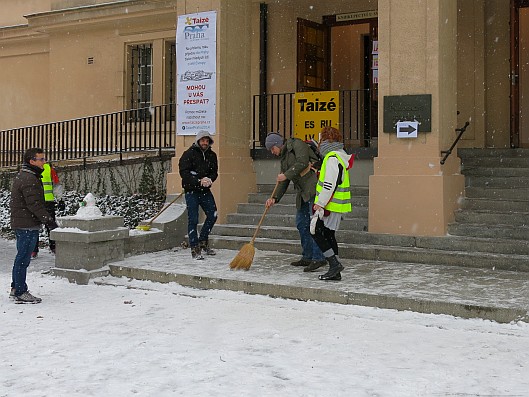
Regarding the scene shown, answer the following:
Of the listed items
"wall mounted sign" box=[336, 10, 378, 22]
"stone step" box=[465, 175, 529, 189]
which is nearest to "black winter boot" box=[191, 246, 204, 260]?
"stone step" box=[465, 175, 529, 189]

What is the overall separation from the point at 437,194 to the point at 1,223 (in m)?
9.15

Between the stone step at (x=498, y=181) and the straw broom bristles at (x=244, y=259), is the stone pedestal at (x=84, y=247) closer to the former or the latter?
the straw broom bristles at (x=244, y=259)

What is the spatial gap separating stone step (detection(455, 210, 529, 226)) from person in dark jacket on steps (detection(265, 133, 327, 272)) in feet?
7.65

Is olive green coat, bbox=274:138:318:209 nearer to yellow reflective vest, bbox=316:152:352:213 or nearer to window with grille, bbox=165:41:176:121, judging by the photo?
yellow reflective vest, bbox=316:152:352:213

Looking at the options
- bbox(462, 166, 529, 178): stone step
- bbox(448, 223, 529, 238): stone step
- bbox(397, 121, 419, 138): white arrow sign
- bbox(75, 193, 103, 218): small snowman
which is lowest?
bbox(448, 223, 529, 238): stone step

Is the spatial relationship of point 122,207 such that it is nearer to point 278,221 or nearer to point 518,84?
point 278,221

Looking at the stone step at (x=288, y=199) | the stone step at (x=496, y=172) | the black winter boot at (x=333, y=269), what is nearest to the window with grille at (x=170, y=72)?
the stone step at (x=288, y=199)

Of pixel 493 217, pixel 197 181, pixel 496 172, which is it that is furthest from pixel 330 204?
pixel 496 172

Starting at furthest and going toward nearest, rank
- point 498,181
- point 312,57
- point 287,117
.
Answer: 1. point 287,117
2. point 312,57
3. point 498,181

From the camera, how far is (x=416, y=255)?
337 inches

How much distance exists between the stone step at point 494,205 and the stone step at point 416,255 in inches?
50.1

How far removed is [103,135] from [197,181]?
742 cm

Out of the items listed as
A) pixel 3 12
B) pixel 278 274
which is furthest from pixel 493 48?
pixel 3 12

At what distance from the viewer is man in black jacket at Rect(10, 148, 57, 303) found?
7.18 meters
